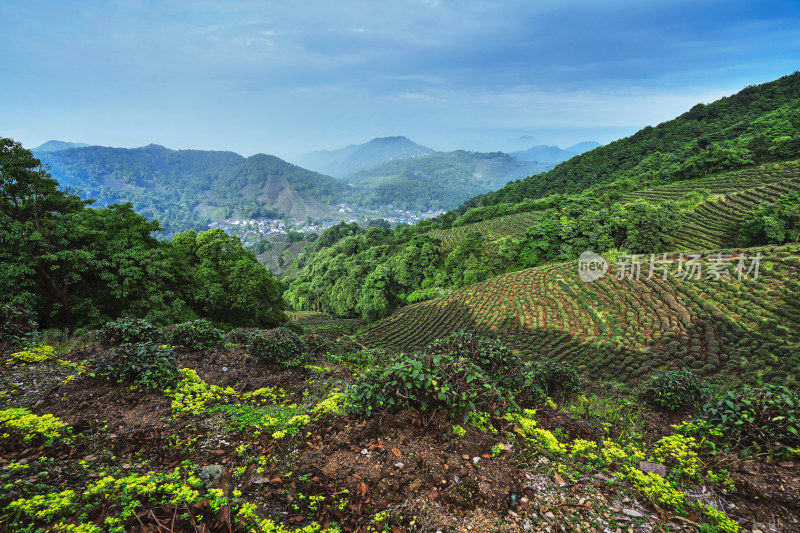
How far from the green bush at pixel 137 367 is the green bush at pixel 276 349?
1.79 m

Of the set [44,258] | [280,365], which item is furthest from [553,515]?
[44,258]

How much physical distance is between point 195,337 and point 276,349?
227 cm

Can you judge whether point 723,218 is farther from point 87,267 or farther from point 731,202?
point 87,267

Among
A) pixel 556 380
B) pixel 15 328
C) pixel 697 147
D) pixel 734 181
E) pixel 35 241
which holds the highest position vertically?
pixel 697 147

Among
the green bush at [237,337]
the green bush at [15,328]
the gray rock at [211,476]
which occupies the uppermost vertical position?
the green bush at [15,328]

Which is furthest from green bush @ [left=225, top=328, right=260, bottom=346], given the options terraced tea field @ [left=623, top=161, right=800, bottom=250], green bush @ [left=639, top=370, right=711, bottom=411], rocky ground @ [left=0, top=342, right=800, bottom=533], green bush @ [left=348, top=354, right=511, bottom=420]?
terraced tea field @ [left=623, top=161, right=800, bottom=250]

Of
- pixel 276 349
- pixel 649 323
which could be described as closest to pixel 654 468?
pixel 276 349

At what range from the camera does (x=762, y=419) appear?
3904 mm

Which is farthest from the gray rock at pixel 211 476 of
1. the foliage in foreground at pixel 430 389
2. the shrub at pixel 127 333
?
the shrub at pixel 127 333

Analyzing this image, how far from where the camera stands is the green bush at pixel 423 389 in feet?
14.1

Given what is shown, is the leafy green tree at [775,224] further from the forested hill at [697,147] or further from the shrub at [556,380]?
the shrub at [556,380]

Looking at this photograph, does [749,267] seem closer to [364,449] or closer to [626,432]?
[626,432]

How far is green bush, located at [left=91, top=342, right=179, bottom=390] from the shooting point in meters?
5.06

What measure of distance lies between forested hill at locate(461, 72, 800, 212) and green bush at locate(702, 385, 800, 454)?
62382 mm
